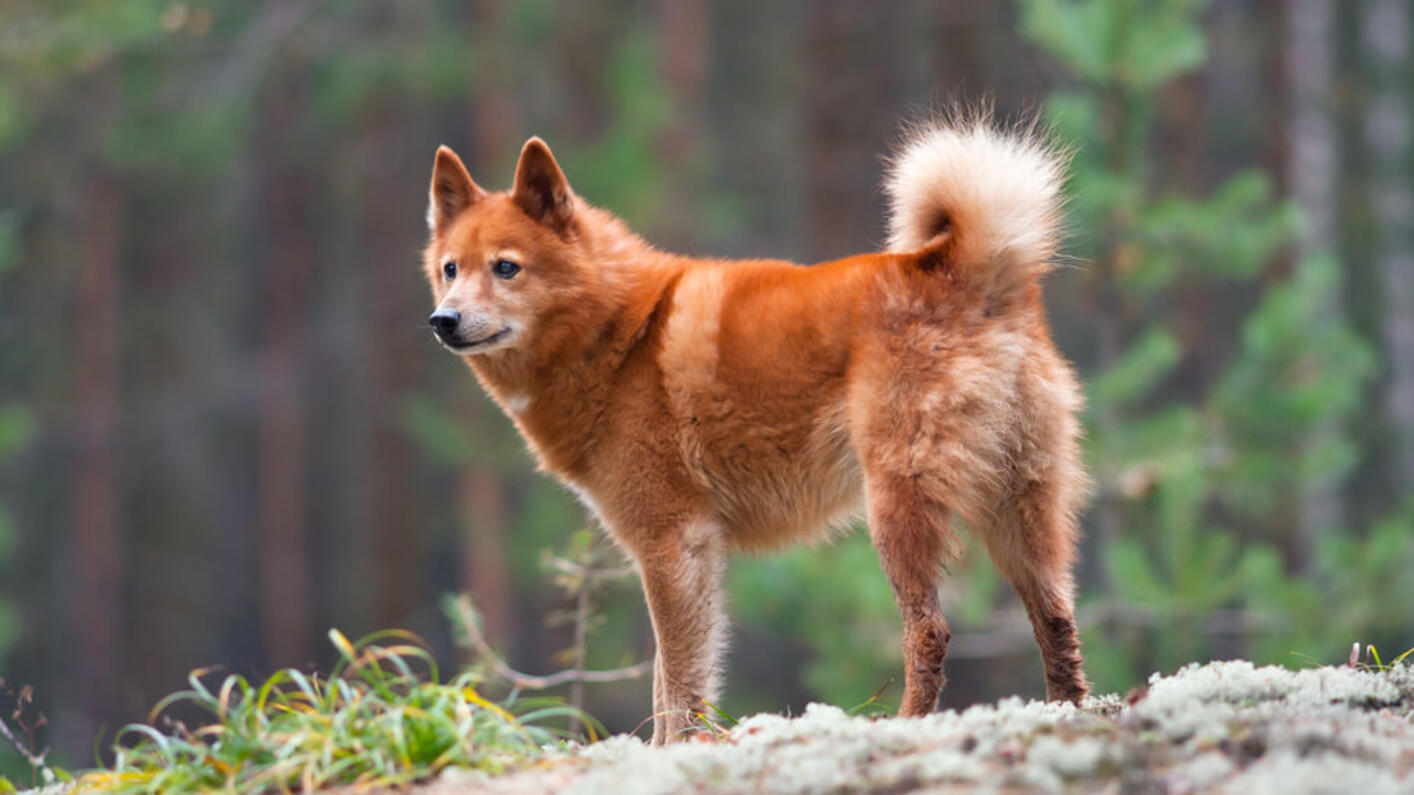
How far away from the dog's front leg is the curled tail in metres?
1.20

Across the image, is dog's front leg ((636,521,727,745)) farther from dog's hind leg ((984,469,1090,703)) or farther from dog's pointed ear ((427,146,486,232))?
dog's pointed ear ((427,146,486,232))

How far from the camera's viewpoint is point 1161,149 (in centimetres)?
1600

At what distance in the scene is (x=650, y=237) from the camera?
12.7m

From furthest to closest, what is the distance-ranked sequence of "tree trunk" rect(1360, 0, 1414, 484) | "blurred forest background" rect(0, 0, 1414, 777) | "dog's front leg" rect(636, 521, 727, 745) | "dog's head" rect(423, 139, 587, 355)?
"tree trunk" rect(1360, 0, 1414, 484) < "blurred forest background" rect(0, 0, 1414, 777) < "dog's head" rect(423, 139, 587, 355) < "dog's front leg" rect(636, 521, 727, 745)

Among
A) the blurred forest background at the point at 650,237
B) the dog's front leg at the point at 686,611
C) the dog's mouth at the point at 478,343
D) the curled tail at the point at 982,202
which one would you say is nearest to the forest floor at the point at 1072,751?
the dog's front leg at the point at 686,611

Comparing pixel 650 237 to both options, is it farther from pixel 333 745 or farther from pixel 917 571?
pixel 333 745

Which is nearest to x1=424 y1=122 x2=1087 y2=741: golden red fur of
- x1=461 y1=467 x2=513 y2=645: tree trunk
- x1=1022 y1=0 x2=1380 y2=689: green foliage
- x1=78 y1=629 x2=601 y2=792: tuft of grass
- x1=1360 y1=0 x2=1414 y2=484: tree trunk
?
x1=78 y1=629 x2=601 y2=792: tuft of grass

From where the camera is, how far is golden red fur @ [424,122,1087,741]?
11.7 feet

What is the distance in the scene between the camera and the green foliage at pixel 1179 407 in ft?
22.4

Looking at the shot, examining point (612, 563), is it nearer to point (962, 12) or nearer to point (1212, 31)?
A: point (962, 12)

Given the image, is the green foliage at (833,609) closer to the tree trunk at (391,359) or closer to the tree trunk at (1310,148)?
the tree trunk at (1310,148)

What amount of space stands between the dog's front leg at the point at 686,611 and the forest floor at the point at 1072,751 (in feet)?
2.63

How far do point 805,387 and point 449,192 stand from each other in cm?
184

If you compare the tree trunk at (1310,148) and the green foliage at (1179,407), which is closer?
the green foliage at (1179,407)
